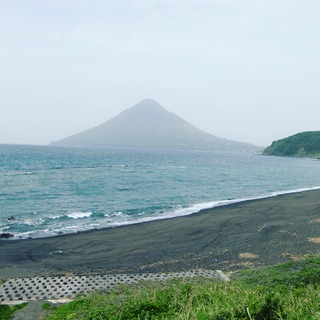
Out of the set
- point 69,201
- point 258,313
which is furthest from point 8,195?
point 258,313

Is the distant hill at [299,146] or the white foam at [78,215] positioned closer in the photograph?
the white foam at [78,215]

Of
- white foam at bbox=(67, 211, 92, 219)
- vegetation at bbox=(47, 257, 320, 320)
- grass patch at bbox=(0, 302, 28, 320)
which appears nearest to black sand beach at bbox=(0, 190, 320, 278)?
white foam at bbox=(67, 211, 92, 219)

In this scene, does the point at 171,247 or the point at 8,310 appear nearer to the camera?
the point at 8,310

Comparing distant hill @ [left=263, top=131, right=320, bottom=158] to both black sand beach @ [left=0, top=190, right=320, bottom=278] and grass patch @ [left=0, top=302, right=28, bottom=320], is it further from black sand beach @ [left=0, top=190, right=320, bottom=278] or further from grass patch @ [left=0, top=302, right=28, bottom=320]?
grass patch @ [left=0, top=302, right=28, bottom=320]

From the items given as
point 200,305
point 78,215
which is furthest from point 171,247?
point 200,305

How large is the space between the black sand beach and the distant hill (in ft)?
439

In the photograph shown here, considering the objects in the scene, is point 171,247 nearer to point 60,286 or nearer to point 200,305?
point 60,286

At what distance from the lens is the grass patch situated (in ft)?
25.1

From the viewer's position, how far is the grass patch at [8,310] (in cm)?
766

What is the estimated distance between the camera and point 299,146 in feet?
512

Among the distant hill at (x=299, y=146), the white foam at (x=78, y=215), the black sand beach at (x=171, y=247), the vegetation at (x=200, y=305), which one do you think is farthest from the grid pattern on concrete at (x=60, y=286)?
the distant hill at (x=299, y=146)

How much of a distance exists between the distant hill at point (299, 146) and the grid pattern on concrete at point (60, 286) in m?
145

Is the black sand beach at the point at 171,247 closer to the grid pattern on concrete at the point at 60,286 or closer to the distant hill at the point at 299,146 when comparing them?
the grid pattern on concrete at the point at 60,286

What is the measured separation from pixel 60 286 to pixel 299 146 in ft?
528
